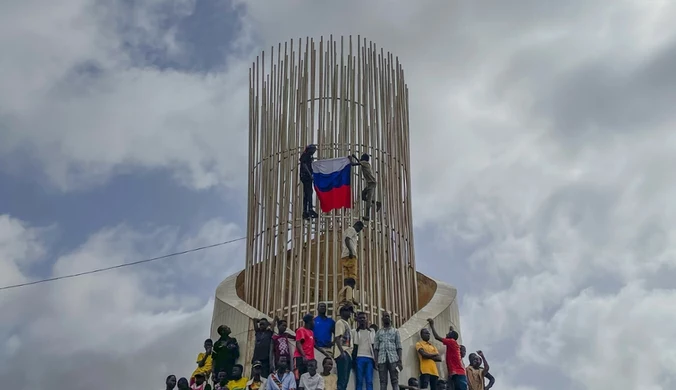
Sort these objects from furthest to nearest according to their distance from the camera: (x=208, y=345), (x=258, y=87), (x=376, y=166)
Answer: (x=258, y=87), (x=376, y=166), (x=208, y=345)

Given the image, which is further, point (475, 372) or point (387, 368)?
point (475, 372)

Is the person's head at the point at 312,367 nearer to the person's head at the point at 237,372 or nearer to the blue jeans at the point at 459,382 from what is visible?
the person's head at the point at 237,372

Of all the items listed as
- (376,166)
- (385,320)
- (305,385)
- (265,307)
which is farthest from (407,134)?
(305,385)

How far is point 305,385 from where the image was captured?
11.7m

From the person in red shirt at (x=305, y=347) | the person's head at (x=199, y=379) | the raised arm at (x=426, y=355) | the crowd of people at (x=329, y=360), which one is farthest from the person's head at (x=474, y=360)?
the person's head at (x=199, y=379)

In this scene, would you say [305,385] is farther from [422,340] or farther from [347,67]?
[347,67]

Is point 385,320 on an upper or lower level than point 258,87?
lower

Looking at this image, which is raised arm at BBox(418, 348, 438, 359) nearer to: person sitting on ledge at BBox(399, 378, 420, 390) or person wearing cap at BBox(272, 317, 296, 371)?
person sitting on ledge at BBox(399, 378, 420, 390)

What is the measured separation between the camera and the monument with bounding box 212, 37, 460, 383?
50.2ft

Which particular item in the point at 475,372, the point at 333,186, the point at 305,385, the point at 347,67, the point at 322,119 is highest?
the point at 347,67

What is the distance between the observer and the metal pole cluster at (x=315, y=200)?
15461 mm

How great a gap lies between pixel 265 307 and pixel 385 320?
10.8 ft

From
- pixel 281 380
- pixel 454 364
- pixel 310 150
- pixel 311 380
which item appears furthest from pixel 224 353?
pixel 310 150

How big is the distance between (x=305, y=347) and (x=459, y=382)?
253 cm
